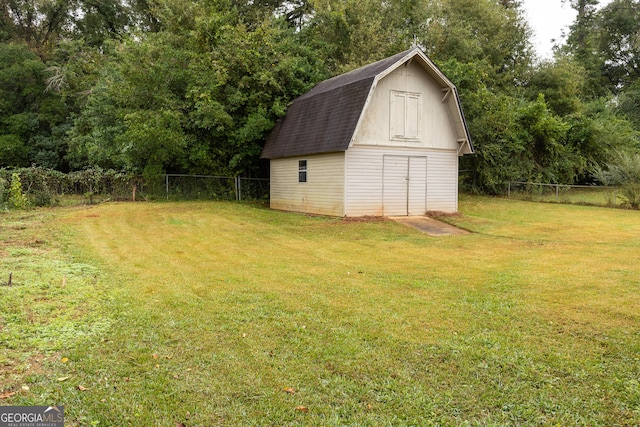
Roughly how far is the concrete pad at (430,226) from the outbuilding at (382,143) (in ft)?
2.03

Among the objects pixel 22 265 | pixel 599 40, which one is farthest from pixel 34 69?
pixel 599 40

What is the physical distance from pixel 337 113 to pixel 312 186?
2906mm

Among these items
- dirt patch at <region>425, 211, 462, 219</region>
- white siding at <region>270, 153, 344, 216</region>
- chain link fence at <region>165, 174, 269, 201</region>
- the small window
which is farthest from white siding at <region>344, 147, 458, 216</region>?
chain link fence at <region>165, 174, 269, 201</region>

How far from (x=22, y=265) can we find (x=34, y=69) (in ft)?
99.1

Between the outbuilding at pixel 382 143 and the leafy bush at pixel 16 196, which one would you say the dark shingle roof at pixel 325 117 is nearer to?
the outbuilding at pixel 382 143

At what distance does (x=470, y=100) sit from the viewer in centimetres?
2164

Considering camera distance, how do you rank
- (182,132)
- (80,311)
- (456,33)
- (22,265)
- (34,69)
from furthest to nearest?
(34,69) → (456,33) → (182,132) → (22,265) → (80,311)

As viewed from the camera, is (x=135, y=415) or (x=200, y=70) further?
(x=200, y=70)

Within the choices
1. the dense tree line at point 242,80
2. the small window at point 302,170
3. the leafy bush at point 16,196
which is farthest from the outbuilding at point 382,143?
the leafy bush at point 16,196

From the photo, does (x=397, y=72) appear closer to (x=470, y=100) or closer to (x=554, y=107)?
(x=470, y=100)

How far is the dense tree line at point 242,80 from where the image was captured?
63.3 feet

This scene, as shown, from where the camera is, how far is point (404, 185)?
15898 millimetres

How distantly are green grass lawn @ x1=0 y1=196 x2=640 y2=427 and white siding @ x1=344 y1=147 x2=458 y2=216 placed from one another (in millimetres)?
5867

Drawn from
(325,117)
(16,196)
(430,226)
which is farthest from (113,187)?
(430,226)
